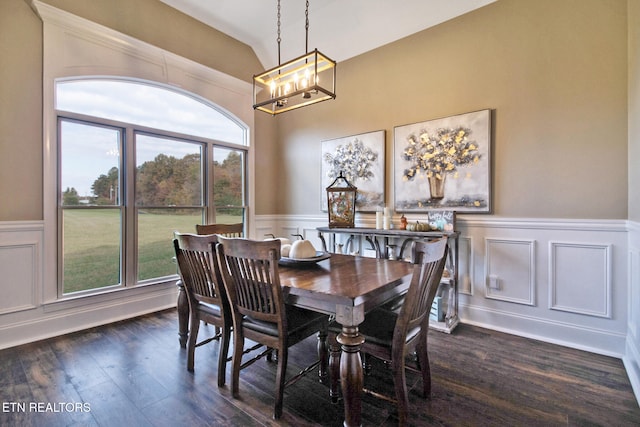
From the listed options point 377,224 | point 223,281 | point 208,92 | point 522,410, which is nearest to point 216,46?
point 208,92

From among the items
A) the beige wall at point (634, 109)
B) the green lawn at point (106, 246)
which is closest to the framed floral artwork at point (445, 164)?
the beige wall at point (634, 109)

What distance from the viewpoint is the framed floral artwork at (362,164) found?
3.80 m

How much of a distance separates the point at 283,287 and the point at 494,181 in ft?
8.25

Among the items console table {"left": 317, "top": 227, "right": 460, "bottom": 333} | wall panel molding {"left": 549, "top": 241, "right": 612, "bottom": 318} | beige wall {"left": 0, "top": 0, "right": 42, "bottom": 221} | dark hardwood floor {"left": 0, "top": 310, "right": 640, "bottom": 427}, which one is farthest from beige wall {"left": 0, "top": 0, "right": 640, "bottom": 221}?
dark hardwood floor {"left": 0, "top": 310, "right": 640, "bottom": 427}

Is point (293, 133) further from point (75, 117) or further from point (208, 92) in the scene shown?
point (75, 117)

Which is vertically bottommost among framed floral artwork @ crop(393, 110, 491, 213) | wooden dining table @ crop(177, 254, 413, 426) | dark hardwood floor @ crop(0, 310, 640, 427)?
dark hardwood floor @ crop(0, 310, 640, 427)

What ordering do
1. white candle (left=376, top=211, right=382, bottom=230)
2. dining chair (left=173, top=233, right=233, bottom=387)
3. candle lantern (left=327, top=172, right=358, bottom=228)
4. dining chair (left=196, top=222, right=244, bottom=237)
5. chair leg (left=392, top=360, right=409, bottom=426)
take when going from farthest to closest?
candle lantern (left=327, top=172, right=358, bottom=228) → white candle (left=376, top=211, right=382, bottom=230) → dining chair (left=196, top=222, right=244, bottom=237) → dining chair (left=173, top=233, right=233, bottom=387) → chair leg (left=392, top=360, right=409, bottom=426)

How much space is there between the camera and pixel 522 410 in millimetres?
1769

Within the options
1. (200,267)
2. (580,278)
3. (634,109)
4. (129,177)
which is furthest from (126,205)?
(634,109)

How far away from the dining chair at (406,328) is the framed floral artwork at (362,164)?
212 cm

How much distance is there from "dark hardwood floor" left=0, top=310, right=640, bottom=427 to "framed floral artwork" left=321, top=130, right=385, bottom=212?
1923 mm

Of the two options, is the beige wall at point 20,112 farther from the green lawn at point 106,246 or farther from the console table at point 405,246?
the console table at point 405,246

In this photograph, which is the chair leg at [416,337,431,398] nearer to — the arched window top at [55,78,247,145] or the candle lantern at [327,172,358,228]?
the candle lantern at [327,172,358,228]

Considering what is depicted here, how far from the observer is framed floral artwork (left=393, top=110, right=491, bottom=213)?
10.0ft
